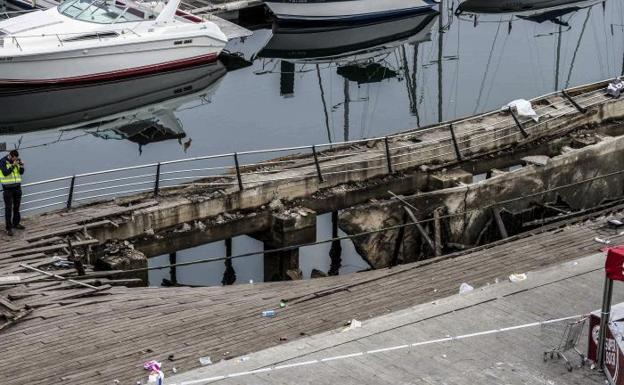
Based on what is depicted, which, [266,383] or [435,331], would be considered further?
[435,331]

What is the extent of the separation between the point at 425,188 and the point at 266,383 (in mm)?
13569

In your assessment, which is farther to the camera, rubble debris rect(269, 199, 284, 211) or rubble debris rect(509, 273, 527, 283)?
rubble debris rect(269, 199, 284, 211)

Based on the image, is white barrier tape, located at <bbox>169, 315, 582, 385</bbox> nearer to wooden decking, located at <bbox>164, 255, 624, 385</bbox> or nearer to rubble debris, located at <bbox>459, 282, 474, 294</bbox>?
wooden decking, located at <bbox>164, 255, 624, 385</bbox>

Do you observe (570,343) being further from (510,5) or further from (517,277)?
(510,5)

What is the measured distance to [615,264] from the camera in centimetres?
1620

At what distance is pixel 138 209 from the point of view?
25.6 metres

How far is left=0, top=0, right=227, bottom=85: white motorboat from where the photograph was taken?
1827 inches

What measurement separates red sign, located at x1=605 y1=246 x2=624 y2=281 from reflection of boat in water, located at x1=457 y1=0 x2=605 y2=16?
51.6 m

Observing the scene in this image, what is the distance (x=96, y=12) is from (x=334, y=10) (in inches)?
631

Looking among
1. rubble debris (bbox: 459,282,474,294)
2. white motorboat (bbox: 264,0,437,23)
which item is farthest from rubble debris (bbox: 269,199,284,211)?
white motorboat (bbox: 264,0,437,23)

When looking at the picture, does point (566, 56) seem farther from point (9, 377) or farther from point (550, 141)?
point (9, 377)

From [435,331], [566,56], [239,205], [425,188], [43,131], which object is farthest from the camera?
[566,56]

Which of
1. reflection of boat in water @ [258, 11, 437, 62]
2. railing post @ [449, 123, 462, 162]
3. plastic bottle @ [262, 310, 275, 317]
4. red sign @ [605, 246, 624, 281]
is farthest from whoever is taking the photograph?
reflection of boat in water @ [258, 11, 437, 62]

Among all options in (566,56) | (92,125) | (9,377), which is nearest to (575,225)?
(9,377)
